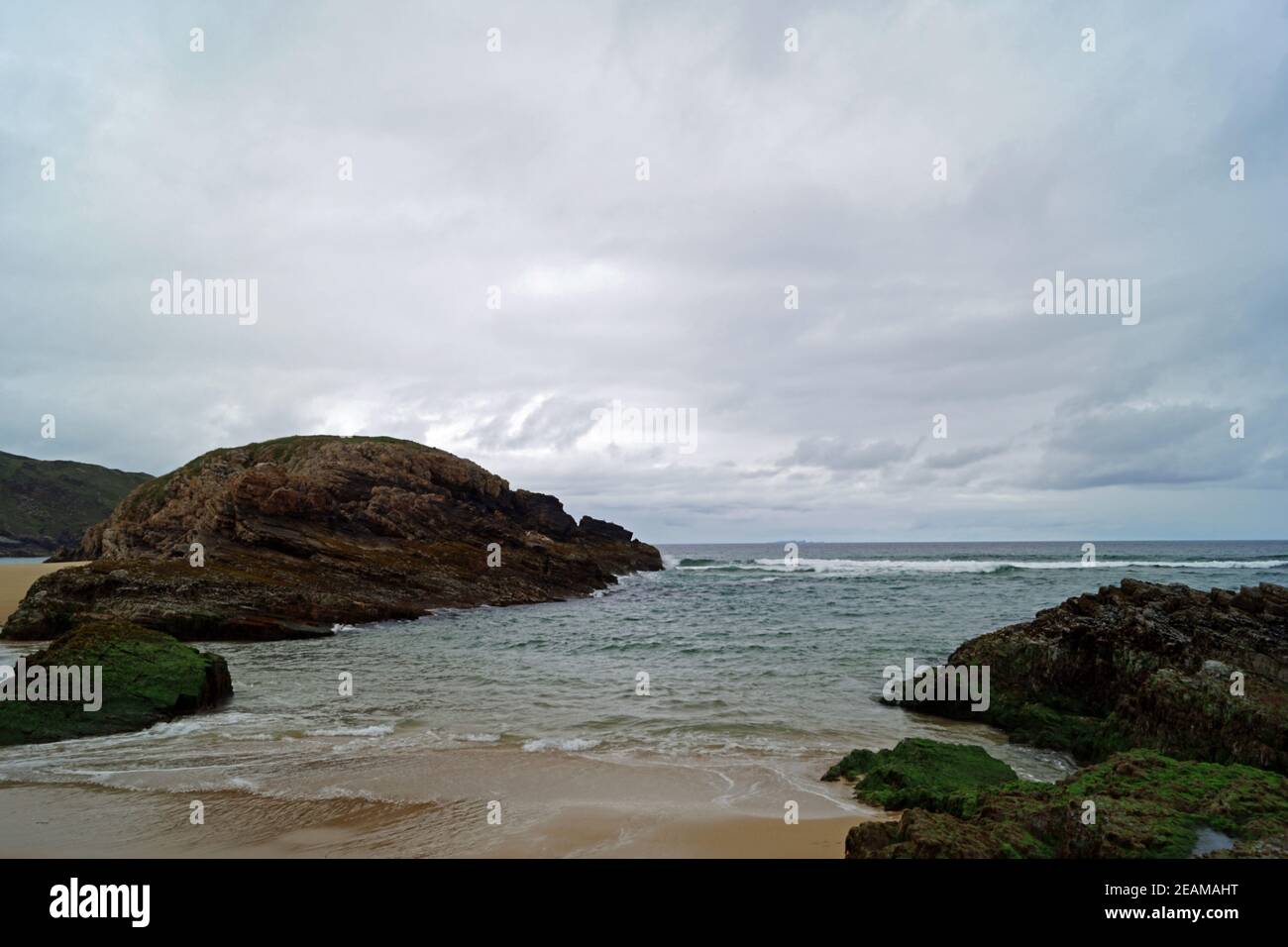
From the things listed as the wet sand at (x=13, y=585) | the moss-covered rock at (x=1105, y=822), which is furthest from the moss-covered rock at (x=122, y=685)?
the wet sand at (x=13, y=585)

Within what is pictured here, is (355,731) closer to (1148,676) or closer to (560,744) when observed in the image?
(560,744)

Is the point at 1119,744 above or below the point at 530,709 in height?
above

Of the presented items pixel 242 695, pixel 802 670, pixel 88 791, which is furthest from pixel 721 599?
pixel 88 791

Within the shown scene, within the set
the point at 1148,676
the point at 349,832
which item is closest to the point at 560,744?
the point at 349,832

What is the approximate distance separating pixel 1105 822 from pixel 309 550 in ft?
107

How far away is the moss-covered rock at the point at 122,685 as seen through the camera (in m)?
11.4

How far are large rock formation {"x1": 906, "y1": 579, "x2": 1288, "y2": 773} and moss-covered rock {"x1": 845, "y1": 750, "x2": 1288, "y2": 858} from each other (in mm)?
2774

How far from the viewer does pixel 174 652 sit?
1392cm

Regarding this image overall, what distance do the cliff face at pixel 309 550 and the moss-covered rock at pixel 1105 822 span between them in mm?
24480

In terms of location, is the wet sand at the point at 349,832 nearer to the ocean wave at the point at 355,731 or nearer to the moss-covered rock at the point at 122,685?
the ocean wave at the point at 355,731

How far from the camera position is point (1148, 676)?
11.2 meters
